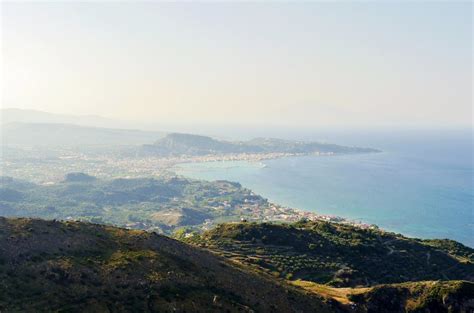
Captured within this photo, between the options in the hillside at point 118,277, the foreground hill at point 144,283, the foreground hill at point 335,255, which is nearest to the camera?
the hillside at point 118,277

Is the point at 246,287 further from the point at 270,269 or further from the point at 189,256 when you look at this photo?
the point at 270,269

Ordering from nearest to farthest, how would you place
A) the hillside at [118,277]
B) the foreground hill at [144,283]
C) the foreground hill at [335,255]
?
1. the hillside at [118,277]
2. the foreground hill at [144,283]
3. the foreground hill at [335,255]

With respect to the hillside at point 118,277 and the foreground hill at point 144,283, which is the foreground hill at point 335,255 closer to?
the foreground hill at point 144,283

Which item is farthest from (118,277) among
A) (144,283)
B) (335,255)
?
(335,255)

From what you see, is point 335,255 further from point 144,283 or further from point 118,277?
point 118,277

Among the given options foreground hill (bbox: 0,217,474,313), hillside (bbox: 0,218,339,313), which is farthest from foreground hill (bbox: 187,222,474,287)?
hillside (bbox: 0,218,339,313)

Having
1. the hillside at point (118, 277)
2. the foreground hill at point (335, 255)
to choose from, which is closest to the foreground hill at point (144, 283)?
the hillside at point (118, 277)

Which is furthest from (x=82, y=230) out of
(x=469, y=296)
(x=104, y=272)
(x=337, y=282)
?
(x=469, y=296)
